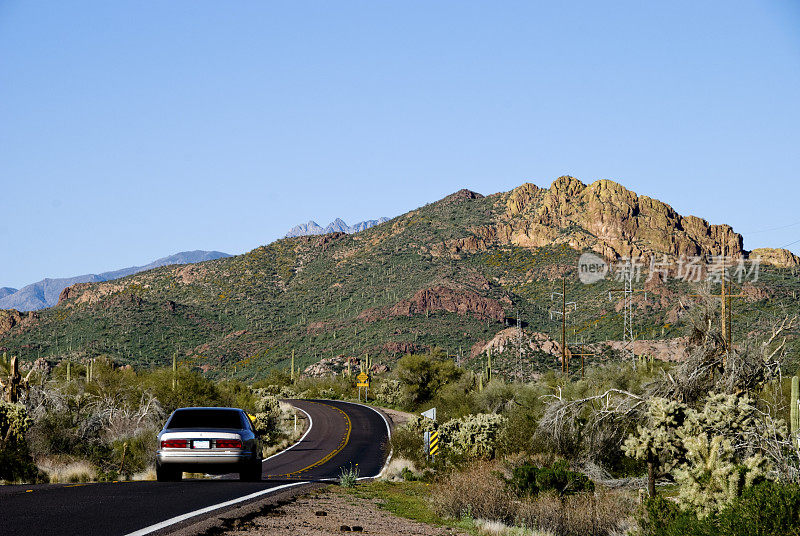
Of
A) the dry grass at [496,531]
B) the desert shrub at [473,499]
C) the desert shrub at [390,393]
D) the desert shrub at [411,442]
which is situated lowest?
the desert shrub at [390,393]

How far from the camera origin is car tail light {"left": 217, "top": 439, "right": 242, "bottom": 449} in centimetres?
1589

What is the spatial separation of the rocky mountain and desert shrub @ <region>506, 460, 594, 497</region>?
4875 cm

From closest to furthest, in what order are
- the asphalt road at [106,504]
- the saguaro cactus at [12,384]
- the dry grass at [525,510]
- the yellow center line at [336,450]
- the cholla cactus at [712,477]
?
the asphalt road at [106,504] < the cholla cactus at [712,477] < the dry grass at [525,510] < the saguaro cactus at [12,384] < the yellow center line at [336,450]

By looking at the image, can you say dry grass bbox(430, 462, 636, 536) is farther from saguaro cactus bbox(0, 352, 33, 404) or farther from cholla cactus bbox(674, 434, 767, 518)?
saguaro cactus bbox(0, 352, 33, 404)

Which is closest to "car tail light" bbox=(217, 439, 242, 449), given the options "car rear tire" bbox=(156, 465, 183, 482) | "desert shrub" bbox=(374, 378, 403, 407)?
"car rear tire" bbox=(156, 465, 183, 482)

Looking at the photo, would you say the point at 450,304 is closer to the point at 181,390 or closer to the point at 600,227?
the point at 600,227

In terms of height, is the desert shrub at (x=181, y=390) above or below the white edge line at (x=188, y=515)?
below

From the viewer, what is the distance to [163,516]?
9734 millimetres

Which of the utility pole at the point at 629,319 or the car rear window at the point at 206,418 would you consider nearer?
the car rear window at the point at 206,418

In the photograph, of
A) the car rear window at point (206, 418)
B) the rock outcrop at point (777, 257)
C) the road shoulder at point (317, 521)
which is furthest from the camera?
the rock outcrop at point (777, 257)

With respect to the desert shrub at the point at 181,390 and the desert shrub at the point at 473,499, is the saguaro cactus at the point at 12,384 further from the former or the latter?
the desert shrub at the point at 473,499

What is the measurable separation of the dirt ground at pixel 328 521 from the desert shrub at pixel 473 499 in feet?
5.83

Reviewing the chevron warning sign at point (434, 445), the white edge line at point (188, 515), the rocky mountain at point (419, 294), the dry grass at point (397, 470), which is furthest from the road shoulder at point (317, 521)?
the rocky mountain at point (419, 294)

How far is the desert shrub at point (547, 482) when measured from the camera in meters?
19.7
